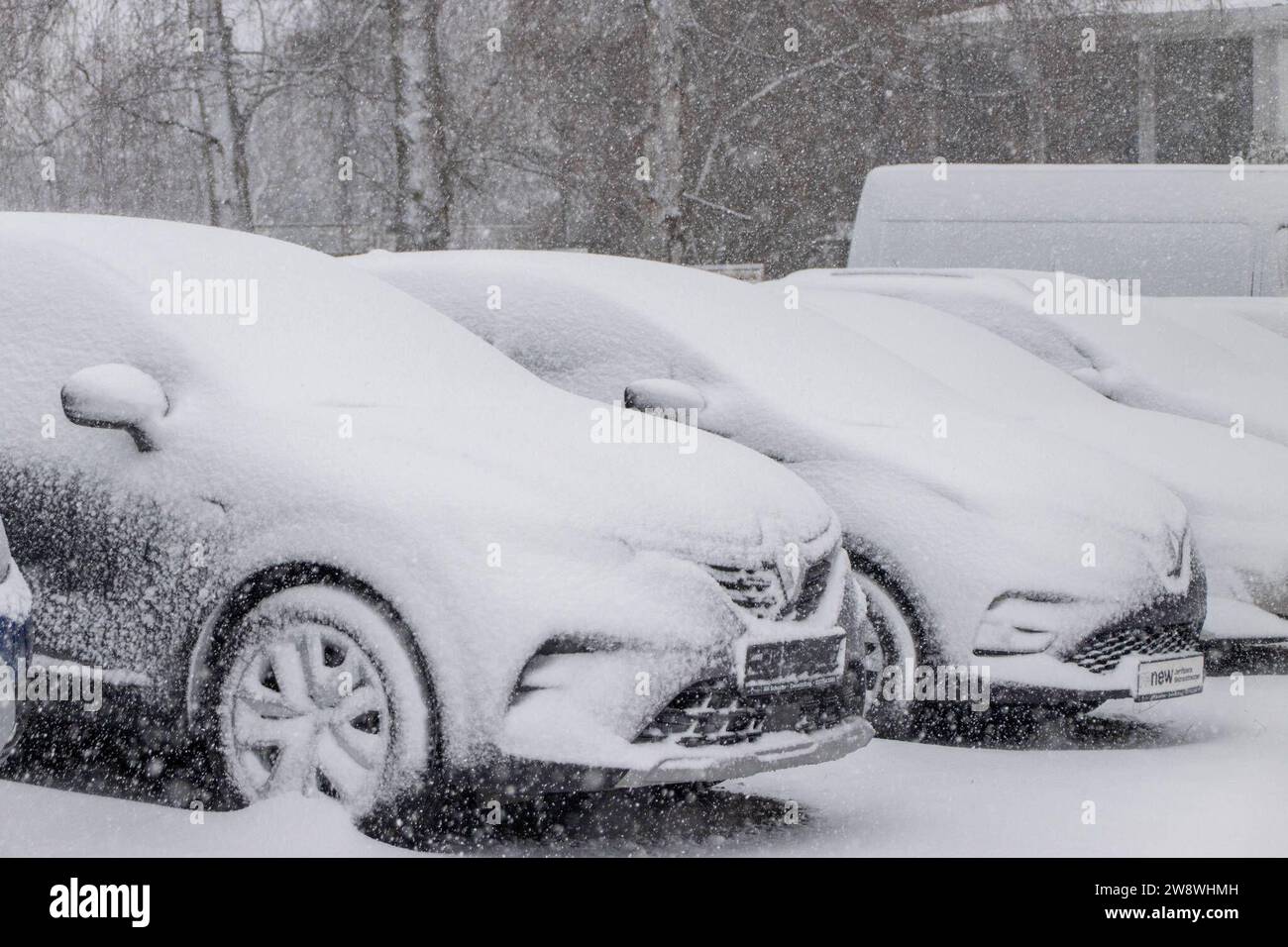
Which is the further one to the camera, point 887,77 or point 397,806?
point 887,77

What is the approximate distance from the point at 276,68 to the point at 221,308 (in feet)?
44.9

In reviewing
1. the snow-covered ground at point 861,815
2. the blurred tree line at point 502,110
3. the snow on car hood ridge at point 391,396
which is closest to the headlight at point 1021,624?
the snow-covered ground at point 861,815

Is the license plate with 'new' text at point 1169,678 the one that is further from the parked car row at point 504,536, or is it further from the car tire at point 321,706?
the car tire at point 321,706

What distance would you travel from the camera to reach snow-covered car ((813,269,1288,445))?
10383 millimetres

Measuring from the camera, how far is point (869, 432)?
720 centimetres

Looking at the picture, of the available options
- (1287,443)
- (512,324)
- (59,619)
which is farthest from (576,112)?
(59,619)

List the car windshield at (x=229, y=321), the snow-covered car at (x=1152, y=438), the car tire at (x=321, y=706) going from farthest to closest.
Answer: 1. the snow-covered car at (x=1152, y=438)
2. the car windshield at (x=229, y=321)
3. the car tire at (x=321, y=706)

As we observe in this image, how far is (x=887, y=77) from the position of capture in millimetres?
24531

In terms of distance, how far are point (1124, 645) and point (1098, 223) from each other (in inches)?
362

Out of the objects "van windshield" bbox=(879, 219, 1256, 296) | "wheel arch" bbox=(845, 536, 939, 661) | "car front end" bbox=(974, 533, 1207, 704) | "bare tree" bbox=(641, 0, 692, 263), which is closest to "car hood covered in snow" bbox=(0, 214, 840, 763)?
"wheel arch" bbox=(845, 536, 939, 661)

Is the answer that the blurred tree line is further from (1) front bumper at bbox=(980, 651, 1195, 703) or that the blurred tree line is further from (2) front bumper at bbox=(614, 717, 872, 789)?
(2) front bumper at bbox=(614, 717, 872, 789)

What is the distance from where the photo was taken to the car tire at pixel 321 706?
5.16 meters

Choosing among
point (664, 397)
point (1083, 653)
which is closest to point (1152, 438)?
point (1083, 653)
